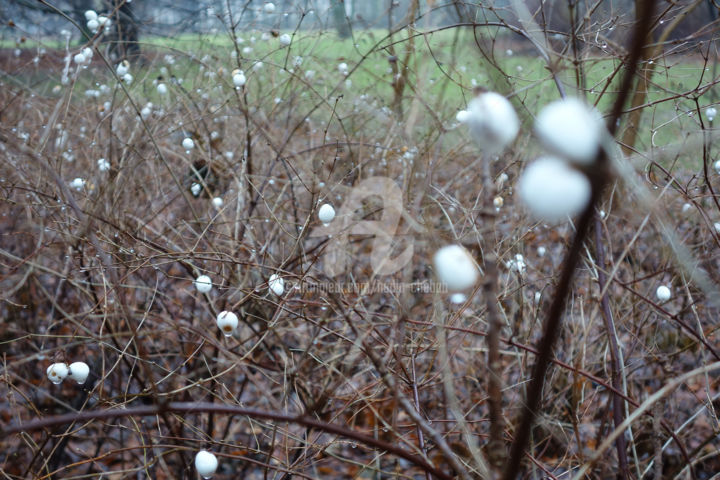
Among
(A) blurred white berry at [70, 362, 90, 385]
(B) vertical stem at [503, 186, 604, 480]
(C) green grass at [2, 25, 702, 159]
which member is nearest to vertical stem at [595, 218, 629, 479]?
(B) vertical stem at [503, 186, 604, 480]

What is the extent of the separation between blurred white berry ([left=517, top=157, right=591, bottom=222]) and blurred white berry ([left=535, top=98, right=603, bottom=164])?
0.03 m

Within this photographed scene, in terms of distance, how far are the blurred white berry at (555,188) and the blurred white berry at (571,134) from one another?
28 mm

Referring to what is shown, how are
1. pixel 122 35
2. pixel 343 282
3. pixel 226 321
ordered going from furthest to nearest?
pixel 122 35 < pixel 343 282 < pixel 226 321

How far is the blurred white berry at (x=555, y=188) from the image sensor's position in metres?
0.57

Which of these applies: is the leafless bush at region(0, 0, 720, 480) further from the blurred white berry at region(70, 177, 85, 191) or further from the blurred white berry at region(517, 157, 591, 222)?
the blurred white berry at region(517, 157, 591, 222)

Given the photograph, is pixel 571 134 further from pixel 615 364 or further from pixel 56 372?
pixel 56 372

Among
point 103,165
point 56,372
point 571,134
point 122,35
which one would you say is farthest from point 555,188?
point 122,35

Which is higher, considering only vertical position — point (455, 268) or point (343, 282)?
point (455, 268)

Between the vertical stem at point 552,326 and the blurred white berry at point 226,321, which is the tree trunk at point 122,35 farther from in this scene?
the vertical stem at point 552,326

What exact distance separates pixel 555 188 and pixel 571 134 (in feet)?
0.27

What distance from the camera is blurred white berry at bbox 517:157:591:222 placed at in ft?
1.87

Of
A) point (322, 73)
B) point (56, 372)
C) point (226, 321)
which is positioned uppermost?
point (322, 73)

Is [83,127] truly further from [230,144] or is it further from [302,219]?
[302,219]

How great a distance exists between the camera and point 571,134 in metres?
0.53
